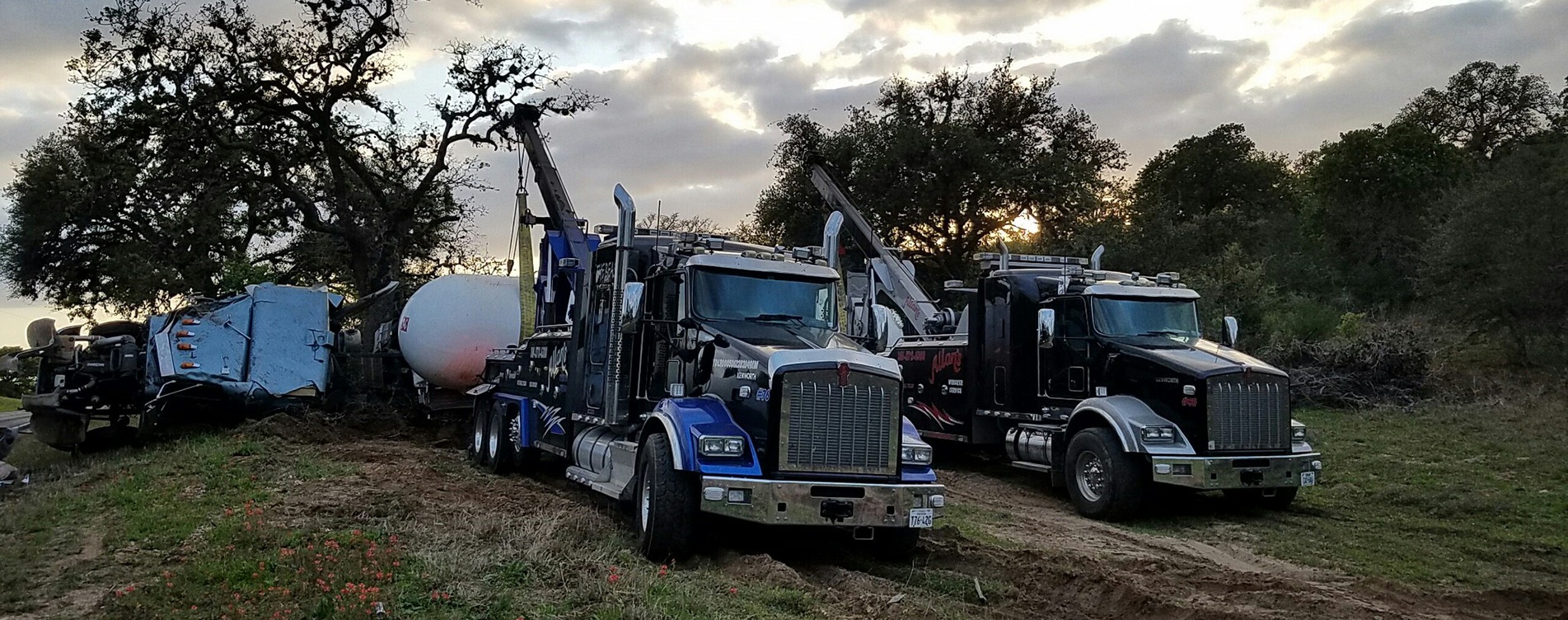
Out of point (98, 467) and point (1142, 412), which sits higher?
point (1142, 412)

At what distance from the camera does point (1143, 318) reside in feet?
44.9

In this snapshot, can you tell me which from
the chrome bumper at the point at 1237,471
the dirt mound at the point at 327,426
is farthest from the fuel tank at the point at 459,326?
Result: the chrome bumper at the point at 1237,471

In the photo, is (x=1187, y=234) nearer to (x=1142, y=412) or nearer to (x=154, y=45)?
(x=1142, y=412)

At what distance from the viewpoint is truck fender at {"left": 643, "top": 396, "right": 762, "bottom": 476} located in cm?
863

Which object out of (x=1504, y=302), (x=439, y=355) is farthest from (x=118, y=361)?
(x=1504, y=302)

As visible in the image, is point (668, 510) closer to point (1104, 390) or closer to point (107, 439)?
point (1104, 390)

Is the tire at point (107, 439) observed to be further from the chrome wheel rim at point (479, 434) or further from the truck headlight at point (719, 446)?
the truck headlight at point (719, 446)

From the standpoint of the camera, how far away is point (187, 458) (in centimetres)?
1373

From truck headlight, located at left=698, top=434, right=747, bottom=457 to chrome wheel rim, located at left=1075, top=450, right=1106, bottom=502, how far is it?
534 centimetres

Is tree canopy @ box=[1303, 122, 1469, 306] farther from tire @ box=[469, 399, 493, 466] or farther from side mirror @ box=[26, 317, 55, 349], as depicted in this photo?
side mirror @ box=[26, 317, 55, 349]

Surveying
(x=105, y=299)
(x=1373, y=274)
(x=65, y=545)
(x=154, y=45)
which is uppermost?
(x=154, y=45)

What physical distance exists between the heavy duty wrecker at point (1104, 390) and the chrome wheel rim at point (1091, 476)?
0.05 ft

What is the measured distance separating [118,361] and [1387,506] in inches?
699

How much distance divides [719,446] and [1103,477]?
18.1 ft
